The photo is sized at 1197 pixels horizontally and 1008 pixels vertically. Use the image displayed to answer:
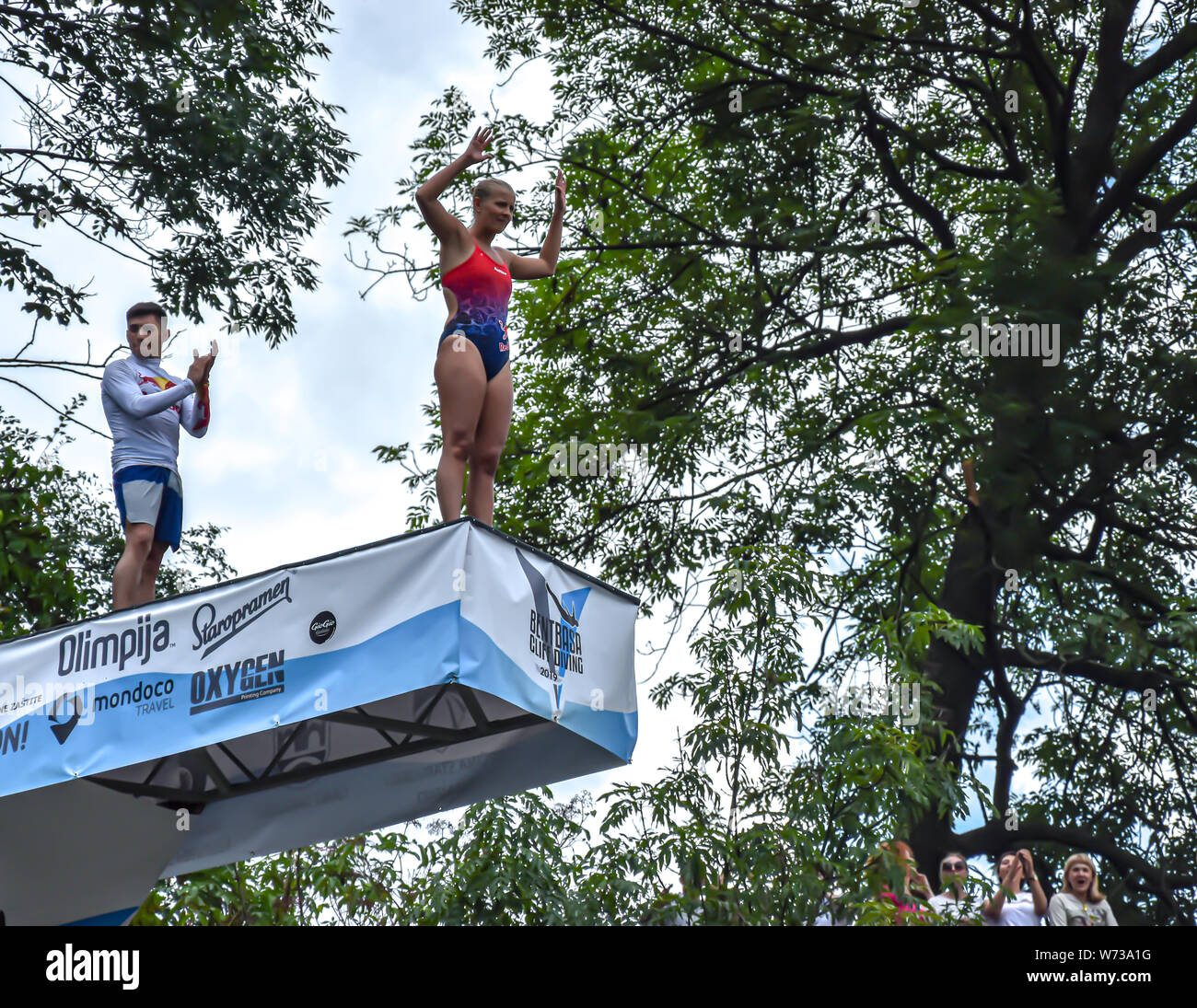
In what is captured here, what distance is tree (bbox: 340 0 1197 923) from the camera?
35.7 ft

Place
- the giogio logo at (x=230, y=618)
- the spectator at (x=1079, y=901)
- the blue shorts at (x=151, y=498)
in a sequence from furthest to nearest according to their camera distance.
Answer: the spectator at (x=1079, y=901)
the blue shorts at (x=151, y=498)
the giogio logo at (x=230, y=618)

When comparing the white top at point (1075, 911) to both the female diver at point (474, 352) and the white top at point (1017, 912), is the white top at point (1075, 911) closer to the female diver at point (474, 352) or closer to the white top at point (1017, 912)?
the white top at point (1017, 912)

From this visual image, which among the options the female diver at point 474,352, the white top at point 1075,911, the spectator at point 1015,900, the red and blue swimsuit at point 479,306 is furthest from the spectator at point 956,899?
the red and blue swimsuit at point 479,306

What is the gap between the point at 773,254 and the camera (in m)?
12.4

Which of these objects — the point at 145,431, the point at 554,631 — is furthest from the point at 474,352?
the point at 145,431

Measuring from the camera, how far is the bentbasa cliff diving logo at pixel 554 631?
5.86m

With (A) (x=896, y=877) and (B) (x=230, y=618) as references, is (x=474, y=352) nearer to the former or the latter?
(B) (x=230, y=618)

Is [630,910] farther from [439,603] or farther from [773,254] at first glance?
[773,254]

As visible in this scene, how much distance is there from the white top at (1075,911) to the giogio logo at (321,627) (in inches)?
147

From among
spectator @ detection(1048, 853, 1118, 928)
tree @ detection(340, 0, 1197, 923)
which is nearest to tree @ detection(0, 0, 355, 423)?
tree @ detection(340, 0, 1197, 923)

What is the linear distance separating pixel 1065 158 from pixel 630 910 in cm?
709

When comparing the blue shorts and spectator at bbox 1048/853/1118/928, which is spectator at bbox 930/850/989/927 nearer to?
spectator at bbox 1048/853/1118/928

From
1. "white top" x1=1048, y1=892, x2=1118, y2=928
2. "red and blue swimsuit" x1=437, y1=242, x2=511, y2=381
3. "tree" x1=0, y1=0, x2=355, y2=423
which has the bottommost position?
"white top" x1=1048, y1=892, x2=1118, y2=928

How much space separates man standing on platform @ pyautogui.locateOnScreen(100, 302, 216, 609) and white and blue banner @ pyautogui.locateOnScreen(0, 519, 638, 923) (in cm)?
62
